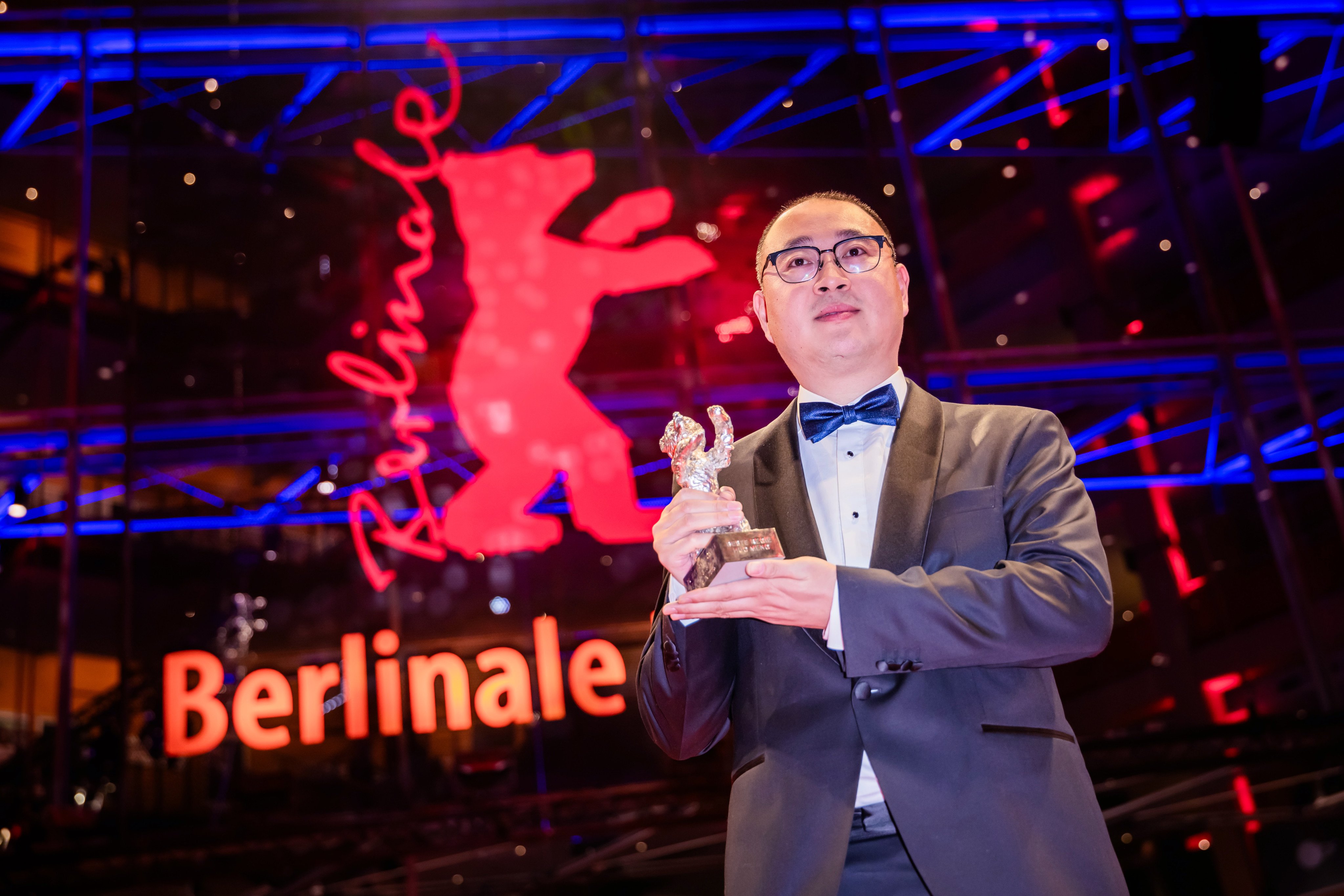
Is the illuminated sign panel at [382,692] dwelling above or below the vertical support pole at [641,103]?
below

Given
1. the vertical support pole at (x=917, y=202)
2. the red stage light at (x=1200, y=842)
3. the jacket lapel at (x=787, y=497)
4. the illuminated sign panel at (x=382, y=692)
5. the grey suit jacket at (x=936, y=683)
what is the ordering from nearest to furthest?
the grey suit jacket at (x=936, y=683) < the jacket lapel at (x=787, y=497) < the red stage light at (x=1200, y=842) < the illuminated sign panel at (x=382, y=692) < the vertical support pole at (x=917, y=202)

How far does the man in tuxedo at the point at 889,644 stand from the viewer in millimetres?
1268

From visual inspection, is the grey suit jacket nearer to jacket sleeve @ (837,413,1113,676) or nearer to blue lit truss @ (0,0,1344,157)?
jacket sleeve @ (837,413,1113,676)

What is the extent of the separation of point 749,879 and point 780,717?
202 mm

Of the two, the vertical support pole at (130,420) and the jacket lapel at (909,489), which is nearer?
the jacket lapel at (909,489)

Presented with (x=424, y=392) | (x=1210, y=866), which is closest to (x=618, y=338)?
(x=424, y=392)

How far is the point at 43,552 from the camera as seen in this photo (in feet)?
21.0

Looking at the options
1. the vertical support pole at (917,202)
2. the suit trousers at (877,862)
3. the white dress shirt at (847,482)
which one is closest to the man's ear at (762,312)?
the white dress shirt at (847,482)

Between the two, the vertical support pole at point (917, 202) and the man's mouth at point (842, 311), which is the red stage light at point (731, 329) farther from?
the man's mouth at point (842, 311)

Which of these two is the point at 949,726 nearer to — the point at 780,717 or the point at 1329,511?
the point at 780,717

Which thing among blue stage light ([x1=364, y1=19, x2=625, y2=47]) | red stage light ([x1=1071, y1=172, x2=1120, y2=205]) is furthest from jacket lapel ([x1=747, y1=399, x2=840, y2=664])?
red stage light ([x1=1071, y1=172, x2=1120, y2=205])

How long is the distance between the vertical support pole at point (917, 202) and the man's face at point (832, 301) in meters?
5.02

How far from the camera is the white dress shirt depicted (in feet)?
5.02

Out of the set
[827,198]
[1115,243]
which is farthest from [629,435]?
[827,198]
